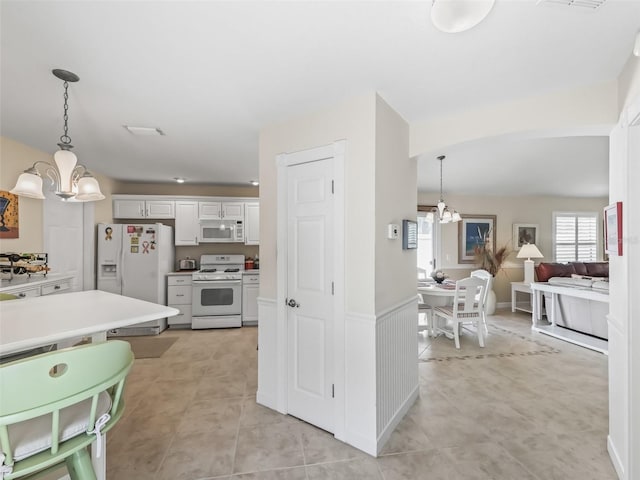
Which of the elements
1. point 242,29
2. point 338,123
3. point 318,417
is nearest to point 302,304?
point 318,417

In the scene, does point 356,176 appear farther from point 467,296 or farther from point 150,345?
point 150,345

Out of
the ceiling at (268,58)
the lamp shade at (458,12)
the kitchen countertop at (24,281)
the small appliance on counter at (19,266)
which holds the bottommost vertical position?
the kitchen countertop at (24,281)

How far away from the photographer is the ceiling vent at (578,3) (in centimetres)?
127

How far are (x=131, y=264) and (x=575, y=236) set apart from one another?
8.82m

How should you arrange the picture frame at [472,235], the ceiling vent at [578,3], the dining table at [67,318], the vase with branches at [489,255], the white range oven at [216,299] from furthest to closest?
the picture frame at [472,235] → the vase with branches at [489,255] → the white range oven at [216,299] → the ceiling vent at [578,3] → the dining table at [67,318]

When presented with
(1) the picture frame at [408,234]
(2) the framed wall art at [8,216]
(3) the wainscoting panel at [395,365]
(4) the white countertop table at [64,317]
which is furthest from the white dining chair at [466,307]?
(2) the framed wall art at [8,216]

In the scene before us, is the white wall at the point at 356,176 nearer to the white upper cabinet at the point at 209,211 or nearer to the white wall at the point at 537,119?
the white wall at the point at 537,119

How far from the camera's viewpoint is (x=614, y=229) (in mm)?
1816

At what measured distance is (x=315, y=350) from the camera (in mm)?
2324

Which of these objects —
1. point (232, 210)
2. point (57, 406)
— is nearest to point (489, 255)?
point (232, 210)

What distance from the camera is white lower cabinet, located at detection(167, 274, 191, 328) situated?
4918mm

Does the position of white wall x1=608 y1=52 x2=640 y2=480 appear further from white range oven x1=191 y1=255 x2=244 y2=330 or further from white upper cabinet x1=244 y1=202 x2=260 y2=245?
white upper cabinet x1=244 y1=202 x2=260 y2=245

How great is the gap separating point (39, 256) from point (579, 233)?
31.2 ft

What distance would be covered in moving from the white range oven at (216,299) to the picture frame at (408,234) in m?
3.28
